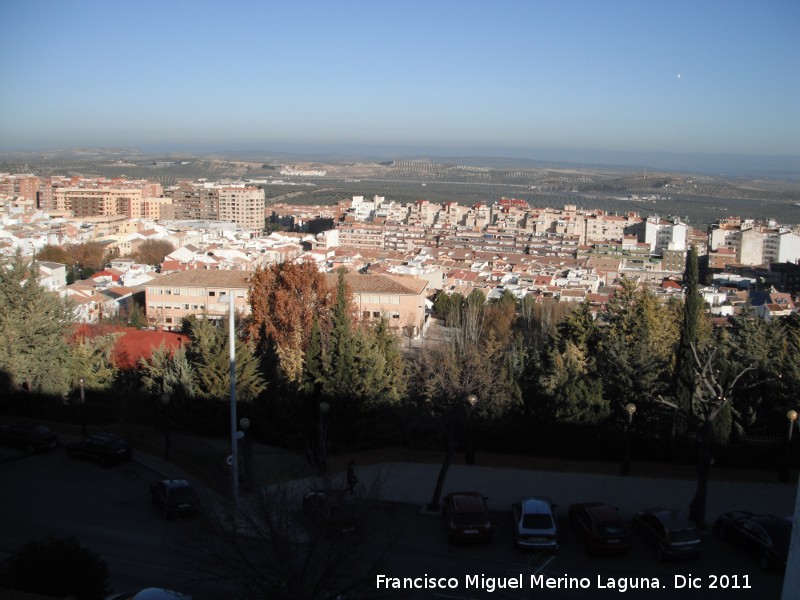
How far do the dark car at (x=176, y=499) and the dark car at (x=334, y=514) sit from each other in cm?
206

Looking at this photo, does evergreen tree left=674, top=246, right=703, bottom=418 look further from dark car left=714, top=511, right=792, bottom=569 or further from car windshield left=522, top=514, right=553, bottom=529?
car windshield left=522, top=514, right=553, bottom=529

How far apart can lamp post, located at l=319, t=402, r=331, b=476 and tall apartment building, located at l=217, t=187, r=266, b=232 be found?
6745 centimetres

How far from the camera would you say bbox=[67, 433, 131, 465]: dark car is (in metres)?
7.57

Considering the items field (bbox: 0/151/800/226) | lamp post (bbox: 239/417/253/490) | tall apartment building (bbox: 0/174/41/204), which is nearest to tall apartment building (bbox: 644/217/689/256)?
field (bbox: 0/151/800/226)

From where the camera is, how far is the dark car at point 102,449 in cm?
757

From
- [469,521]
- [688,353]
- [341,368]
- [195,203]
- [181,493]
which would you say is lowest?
[195,203]

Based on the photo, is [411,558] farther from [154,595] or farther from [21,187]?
[21,187]

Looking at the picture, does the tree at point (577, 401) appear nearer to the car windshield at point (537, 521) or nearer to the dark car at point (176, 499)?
the car windshield at point (537, 521)

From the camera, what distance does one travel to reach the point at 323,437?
22.0 ft

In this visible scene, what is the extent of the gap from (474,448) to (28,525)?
13.1 ft

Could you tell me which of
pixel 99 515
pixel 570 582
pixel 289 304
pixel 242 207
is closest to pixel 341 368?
pixel 99 515

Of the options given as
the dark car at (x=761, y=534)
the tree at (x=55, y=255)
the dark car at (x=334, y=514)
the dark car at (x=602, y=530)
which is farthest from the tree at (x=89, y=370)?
the tree at (x=55, y=255)

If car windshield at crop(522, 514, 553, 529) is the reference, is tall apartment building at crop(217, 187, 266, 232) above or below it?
below

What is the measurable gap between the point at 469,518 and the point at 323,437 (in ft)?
5.52
